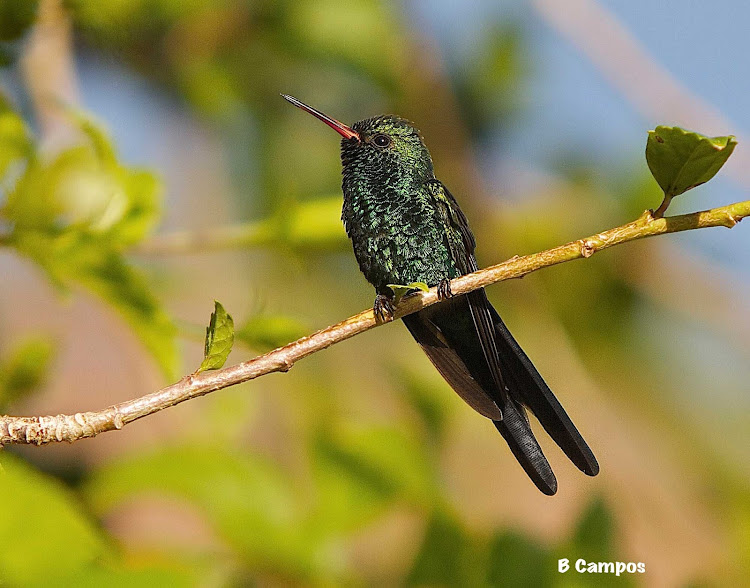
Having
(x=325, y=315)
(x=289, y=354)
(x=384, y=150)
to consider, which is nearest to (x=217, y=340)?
(x=289, y=354)

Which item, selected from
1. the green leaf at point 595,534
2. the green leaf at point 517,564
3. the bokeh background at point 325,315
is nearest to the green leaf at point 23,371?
the bokeh background at point 325,315

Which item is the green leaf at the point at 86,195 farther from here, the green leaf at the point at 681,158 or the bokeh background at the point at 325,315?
the green leaf at the point at 681,158

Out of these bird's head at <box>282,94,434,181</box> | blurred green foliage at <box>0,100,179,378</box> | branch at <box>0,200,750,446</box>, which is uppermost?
bird's head at <box>282,94,434,181</box>

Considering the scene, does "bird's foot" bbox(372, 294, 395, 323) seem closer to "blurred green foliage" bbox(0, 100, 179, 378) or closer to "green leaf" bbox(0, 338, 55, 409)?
"blurred green foliage" bbox(0, 100, 179, 378)

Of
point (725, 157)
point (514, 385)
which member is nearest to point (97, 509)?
point (514, 385)

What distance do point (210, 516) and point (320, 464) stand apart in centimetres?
34

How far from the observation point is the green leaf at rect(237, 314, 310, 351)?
1.59 meters

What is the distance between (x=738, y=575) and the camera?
2.86 m

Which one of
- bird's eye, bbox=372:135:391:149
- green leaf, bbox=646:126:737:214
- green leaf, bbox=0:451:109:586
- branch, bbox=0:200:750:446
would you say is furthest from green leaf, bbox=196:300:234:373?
bird's eye, bbox=372:135:391:149

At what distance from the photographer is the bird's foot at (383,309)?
4.60 ft

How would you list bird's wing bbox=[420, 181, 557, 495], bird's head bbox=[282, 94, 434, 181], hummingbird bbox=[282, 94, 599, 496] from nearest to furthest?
bird's wing bbox=[420, 181, 557, 495]
hummingbird bbox=[282, 94, 599, 496]
bird's head bbox=[282, 94, 434, 181]

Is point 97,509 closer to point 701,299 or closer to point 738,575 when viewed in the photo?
point 738,575

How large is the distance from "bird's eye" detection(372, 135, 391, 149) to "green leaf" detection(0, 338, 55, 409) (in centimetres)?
107

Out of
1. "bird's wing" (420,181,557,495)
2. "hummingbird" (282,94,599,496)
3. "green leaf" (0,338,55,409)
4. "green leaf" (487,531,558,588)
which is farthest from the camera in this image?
"green leaf" (487,531,558,588)
